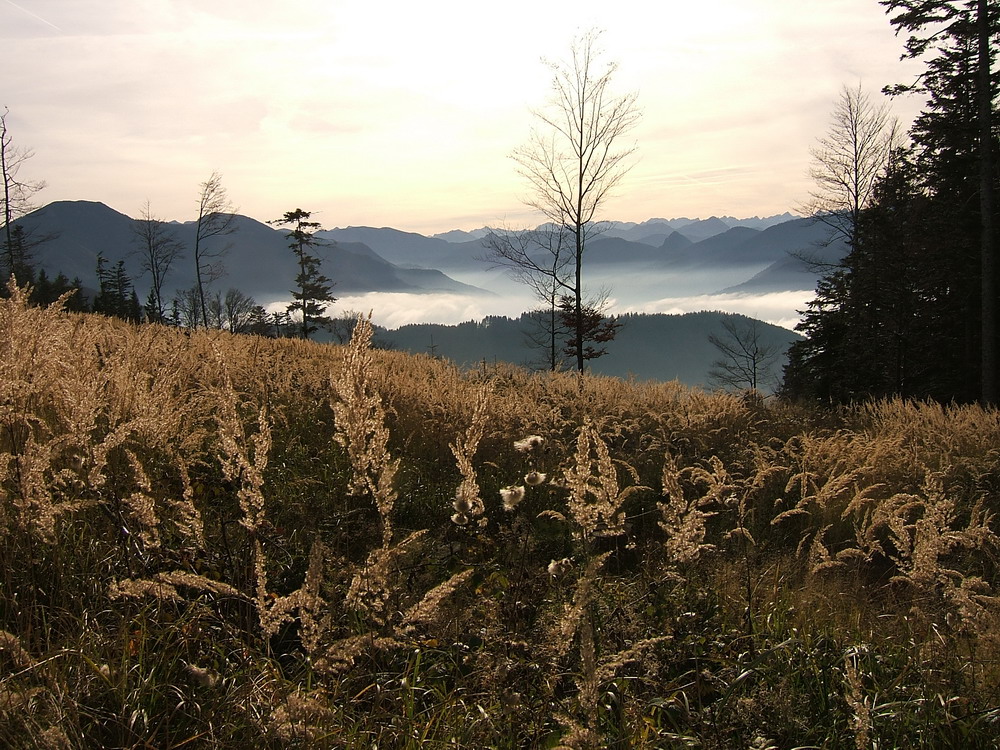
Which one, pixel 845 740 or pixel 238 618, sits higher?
pixel 238 618

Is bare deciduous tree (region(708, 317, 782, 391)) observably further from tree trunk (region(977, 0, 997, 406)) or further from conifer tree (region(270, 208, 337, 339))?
conifer tree (region(270, 208, 337, 339))

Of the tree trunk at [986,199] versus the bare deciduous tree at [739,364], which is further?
the bare deciduous tree at [739,364]

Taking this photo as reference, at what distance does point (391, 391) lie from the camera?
6.93 m

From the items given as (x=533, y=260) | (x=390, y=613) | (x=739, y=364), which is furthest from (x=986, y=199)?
(x=739, y=364)

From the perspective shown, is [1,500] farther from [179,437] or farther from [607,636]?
[607,636]

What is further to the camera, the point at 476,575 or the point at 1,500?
the point at 476,575

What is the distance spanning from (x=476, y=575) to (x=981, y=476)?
5655mm

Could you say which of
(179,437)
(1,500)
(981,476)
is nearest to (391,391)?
(179,437)

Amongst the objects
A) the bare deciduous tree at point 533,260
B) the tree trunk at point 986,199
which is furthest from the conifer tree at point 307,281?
the tree trunk at point 986,199

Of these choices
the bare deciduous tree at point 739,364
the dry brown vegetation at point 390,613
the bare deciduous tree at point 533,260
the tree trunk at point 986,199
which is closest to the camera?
the dry brown vegetation at point 390,613

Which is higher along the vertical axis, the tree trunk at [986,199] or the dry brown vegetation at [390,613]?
the tree trunk at [986,199]

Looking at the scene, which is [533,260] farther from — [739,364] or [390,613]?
[739,364]

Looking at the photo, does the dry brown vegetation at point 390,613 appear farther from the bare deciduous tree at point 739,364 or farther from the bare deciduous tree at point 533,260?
the bare deciduous tree at point 533,260

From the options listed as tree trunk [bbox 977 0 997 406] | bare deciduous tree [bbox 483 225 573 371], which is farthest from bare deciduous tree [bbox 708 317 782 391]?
bare deciduous tree [bbox 483 225 573 371]
